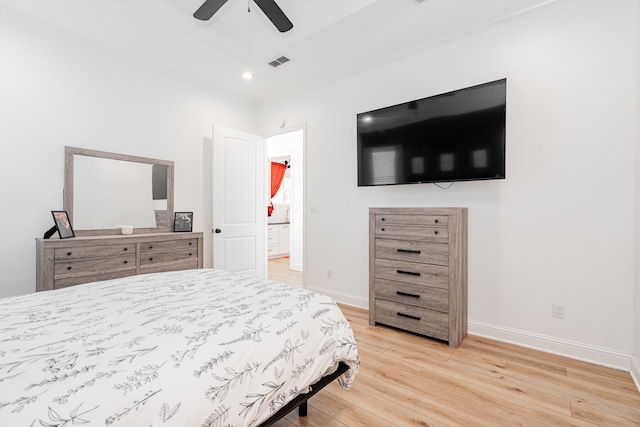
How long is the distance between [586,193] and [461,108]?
1121 millimetres

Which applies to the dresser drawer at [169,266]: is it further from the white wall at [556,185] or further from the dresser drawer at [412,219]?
the white wall at [556,185]

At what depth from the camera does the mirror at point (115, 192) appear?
288 centimetres

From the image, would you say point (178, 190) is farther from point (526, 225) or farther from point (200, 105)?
point (526, 225)

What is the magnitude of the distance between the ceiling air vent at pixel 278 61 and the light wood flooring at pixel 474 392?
9.93ft

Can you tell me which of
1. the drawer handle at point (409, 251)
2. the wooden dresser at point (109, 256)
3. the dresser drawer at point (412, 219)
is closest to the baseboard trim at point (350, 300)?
the drawer handle at point (409, 251)

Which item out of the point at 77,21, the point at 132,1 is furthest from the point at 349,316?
the point at 77,21

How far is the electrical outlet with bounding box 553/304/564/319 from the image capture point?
7.45 ft

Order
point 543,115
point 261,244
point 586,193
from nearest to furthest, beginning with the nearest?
point 586,193 < point 543,115 < point 261,244

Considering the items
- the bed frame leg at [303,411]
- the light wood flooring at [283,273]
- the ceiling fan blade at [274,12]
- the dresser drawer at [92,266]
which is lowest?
the light wood flooring at [283,273]

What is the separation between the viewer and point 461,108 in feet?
8.21

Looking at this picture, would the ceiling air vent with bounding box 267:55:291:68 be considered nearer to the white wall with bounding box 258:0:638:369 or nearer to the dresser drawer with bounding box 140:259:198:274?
the white wall with bounding box 258:0:638:369

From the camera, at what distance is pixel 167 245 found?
316 centimetres

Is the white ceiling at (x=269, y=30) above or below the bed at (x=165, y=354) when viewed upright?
above

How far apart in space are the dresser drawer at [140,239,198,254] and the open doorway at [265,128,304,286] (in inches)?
71.0
